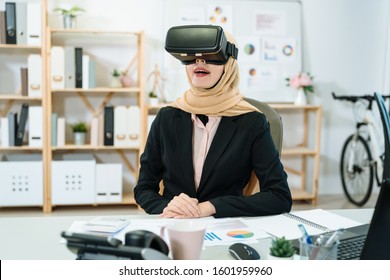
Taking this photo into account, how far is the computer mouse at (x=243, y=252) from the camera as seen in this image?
1.09 metres

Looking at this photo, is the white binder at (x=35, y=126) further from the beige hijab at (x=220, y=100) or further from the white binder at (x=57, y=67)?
the beige hijab at (x=220, y=100)

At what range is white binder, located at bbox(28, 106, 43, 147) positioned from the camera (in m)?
3.98

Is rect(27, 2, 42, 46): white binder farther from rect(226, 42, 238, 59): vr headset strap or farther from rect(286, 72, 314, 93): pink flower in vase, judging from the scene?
rect(226, 42, 238, 59): vr headset strap

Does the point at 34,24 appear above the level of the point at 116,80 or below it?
above

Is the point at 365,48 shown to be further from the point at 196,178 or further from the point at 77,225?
the point at 77,225

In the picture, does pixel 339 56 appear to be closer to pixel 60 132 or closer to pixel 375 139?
pixel 375 139

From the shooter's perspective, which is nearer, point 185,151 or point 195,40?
point 195,40

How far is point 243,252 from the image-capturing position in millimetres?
1114

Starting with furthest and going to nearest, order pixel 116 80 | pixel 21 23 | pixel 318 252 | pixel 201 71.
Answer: pixel 116 80
pixel 21 23
pixel 201 71
pixel 318 252

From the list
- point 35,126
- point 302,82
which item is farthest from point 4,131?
point 302,82

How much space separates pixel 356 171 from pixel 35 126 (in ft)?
9.13

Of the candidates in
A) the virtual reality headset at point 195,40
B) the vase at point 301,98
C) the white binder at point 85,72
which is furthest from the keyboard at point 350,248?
the vase at point 301,98

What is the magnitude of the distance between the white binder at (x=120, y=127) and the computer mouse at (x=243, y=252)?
3024 millimetres

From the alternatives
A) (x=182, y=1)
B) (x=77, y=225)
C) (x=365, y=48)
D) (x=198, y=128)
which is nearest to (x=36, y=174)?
(x=182, y=1)
